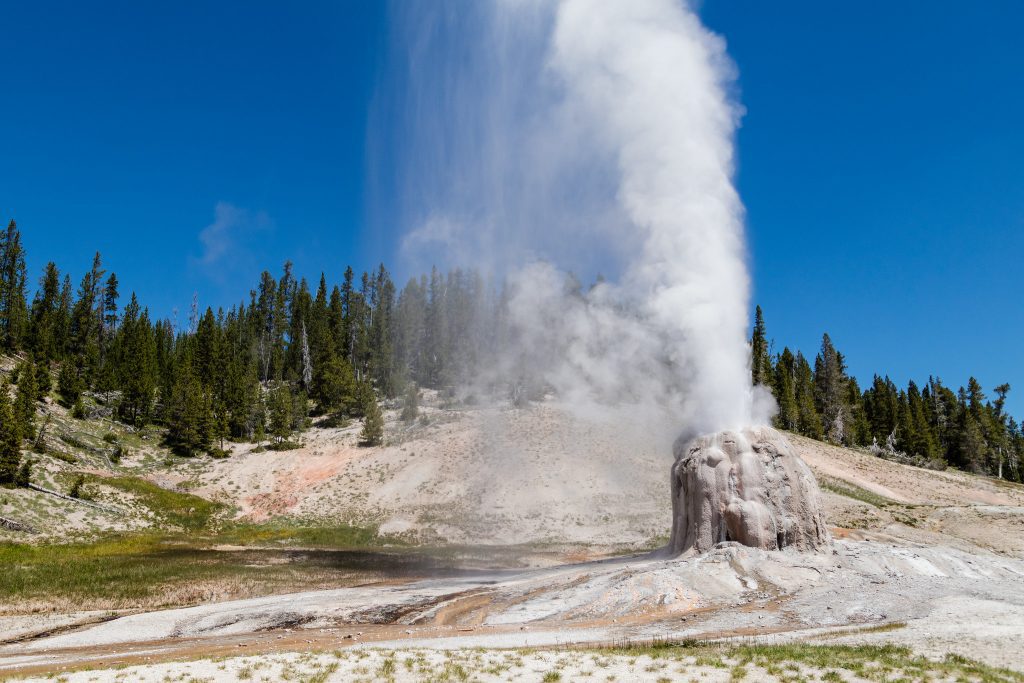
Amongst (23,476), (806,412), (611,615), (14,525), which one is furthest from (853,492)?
(23,476)

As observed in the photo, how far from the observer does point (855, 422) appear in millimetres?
99812

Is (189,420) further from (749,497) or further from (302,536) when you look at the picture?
(749,497)

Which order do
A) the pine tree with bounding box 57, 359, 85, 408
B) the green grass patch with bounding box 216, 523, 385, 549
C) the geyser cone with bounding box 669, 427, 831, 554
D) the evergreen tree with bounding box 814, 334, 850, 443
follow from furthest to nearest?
the evergreen tree with bounding box 814, 334, 850, 443 → the pine tree with bounding box 57, 359, 85, 408 → the green grass patch with bounding box 216, 523, 385, 549 → the geyser cone with bounding box 669, 427, 831, 554

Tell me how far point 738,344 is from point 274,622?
23.8 meters

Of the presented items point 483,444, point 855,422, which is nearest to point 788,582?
point 483,444

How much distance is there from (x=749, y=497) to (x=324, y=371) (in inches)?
2990

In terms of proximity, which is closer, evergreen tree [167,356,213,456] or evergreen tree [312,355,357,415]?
evergreen tree [167,356,213,456]

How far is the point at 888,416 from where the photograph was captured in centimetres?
10338

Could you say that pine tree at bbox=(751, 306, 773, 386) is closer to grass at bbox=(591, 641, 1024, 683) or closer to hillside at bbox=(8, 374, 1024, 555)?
hillside at bbox=(8, 374, 1024, 555)

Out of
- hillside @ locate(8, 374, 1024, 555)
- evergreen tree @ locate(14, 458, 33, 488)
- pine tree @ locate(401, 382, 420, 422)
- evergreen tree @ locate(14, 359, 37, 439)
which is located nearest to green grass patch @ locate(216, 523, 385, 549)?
hillside @ locate(8, 374, 1024, 555)

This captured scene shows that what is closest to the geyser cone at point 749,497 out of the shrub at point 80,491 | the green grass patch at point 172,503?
the green grass patch at point 172,503

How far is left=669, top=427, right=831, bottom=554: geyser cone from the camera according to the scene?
25.5m

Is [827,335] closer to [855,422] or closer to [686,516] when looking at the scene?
[855,422]

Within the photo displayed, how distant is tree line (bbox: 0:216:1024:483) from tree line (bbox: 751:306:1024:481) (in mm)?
305
